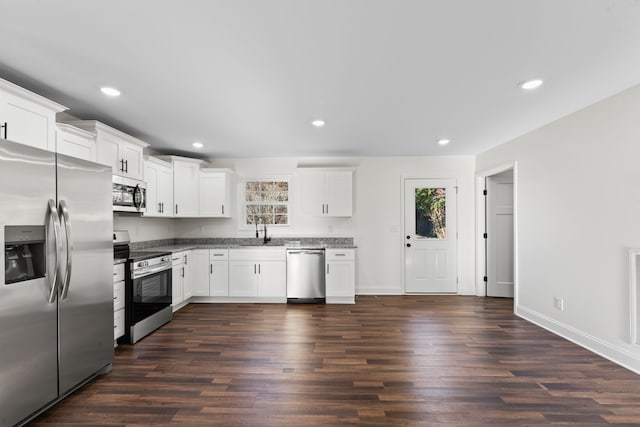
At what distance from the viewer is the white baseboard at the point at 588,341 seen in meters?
2.79

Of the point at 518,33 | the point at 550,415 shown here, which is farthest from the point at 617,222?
the point at 518,33

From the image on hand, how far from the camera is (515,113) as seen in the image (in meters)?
3.40

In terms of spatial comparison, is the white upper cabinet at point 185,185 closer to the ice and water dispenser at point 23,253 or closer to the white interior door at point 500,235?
the ice and water dispenser at point 23,253

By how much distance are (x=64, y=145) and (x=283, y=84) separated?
6.66ft

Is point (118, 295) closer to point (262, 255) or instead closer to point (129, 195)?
point (129, 195)

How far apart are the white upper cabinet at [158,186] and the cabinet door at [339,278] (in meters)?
2.63

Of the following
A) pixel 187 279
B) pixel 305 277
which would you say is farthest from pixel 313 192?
pixel 187 279

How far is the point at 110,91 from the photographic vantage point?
2.76 metres

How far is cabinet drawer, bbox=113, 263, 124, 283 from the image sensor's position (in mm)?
3275

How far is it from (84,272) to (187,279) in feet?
8.31

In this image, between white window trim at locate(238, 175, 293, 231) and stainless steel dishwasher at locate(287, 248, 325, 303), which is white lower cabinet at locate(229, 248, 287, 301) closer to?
stainless steel dishwasher at locate(287, 248, 325, 303)

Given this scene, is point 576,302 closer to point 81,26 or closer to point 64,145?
point 81,26

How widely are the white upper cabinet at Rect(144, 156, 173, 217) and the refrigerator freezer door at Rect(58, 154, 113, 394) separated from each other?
1708 millimetres

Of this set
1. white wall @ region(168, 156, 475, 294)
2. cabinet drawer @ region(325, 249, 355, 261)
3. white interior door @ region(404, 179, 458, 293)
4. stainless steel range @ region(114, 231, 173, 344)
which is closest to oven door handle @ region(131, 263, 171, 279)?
stainless steel range @ region(114, 231, 173, 344)
